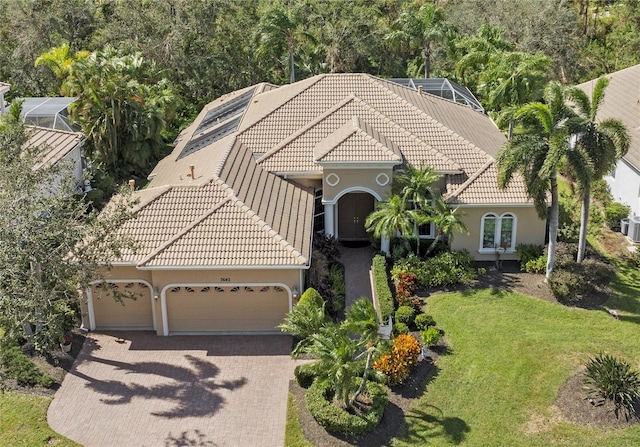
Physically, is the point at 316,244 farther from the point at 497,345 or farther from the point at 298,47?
the point at 298,47

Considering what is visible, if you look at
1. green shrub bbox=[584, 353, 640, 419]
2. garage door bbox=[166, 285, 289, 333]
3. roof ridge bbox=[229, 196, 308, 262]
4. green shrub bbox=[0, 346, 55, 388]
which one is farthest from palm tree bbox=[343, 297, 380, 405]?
green shrub bbox=[0, 346, 55, 388]

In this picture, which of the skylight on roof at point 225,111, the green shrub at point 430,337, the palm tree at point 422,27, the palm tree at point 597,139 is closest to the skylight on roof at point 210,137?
the skylight on roof at point 225,111

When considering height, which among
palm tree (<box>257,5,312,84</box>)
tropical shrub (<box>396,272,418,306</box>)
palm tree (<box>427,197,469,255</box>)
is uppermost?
palm tree (<box>257,5,312,84</box>)

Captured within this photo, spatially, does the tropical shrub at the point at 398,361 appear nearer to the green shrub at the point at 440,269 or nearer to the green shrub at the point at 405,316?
the green shrub at the point at 405,316

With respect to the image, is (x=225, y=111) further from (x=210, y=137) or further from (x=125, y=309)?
(x=125, y=309)

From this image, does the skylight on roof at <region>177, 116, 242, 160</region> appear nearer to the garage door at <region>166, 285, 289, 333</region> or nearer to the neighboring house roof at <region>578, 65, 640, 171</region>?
the garage door at <region>166, 285, 289, 333</region>

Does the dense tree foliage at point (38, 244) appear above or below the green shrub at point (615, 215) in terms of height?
above
